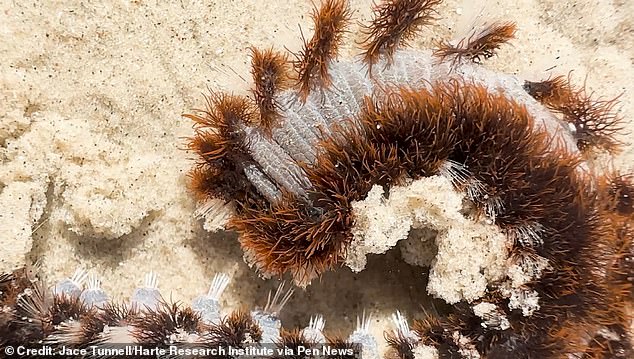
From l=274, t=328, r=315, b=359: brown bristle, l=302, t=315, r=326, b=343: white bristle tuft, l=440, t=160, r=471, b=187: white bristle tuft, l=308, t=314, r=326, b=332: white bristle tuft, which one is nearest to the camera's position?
l=440, t=160, r=471, b=187: white bristle tuft

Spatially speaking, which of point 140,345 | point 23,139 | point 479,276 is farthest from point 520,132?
point 23,139

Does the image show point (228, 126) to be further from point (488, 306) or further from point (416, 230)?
point (488, 306)

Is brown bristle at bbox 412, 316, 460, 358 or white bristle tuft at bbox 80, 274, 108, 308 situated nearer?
brown bristle at bbox 412, 316, 460, 358

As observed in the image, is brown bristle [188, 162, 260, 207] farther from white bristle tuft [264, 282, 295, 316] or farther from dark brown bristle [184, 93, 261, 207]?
white bristle tuft [264, 282, 295, 316]

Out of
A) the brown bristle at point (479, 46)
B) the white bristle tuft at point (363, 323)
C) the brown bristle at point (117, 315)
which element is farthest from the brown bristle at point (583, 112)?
the brown bristle at point (117, 315)

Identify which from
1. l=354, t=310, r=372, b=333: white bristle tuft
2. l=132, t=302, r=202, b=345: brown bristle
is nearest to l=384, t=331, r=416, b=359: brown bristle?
l=354, t=310, r=372, b=333: white bristle tuft

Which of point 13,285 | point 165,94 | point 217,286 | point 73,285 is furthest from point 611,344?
point 13,285
